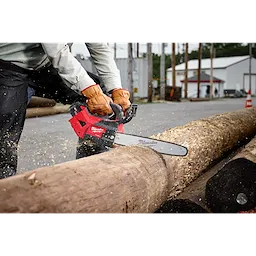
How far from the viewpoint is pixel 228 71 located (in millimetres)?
2008

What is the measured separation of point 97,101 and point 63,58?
238 mm

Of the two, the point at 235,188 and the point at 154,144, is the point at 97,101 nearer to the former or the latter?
the point at 154,144

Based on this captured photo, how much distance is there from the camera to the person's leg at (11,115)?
5.59ft

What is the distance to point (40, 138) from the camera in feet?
6.06

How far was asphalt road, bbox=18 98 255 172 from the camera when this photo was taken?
1.75m

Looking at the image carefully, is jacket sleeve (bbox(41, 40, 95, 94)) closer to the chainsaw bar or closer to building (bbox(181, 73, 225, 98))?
the chainsaw bar

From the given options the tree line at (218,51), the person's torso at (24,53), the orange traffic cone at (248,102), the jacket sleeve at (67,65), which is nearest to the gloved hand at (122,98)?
the jacket sleeve at (67,65)

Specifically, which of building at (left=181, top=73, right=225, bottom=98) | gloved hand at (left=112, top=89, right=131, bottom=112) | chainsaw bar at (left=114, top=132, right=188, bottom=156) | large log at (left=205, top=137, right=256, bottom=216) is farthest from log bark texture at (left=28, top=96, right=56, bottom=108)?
large log at (left=205, top=137, right=256, bottom=216)

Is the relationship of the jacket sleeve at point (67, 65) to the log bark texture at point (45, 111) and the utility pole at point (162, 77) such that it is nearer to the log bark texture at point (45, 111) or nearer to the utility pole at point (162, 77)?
the log bark texture at point (45, 111)

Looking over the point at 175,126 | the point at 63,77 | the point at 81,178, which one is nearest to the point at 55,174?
the point at 81,178
